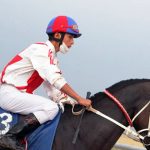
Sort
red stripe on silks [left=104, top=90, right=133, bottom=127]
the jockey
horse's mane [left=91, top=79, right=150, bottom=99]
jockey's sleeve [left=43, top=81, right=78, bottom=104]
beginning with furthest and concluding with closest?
jockey's sleeve [left=43, top=81, right=78, bottom=104]
horse's mane [left=91, top=79, right=150, bottom=99]
red stripe on silks [left=104, top=90, right=133, bottom=127]
the jockey

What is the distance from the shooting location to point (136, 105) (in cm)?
621

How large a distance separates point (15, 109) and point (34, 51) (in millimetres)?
780

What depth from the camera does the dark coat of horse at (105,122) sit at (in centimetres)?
616

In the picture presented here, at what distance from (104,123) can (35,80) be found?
106 centimetres

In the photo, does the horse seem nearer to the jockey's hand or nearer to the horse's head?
the horse's head

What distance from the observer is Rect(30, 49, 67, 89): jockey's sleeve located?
610cm

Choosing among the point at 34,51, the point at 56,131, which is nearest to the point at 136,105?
the point at 56,131

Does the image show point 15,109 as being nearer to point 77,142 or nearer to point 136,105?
point 77,142

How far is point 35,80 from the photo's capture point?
21.1ft

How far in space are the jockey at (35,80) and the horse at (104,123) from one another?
0.19m

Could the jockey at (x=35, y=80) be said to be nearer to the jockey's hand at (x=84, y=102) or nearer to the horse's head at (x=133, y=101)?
the jockey's hand at (x=84, y=102)

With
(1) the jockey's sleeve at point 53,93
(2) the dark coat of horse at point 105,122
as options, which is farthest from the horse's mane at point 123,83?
(1) the jockey's sleeve at point 53,93

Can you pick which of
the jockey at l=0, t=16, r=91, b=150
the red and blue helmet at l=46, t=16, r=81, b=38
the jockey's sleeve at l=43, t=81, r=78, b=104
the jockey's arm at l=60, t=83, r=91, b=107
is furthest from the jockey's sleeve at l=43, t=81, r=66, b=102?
the red and blue helmet at l=46, t=16, r=81, b=38

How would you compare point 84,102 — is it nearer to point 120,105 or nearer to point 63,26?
point 120,105
